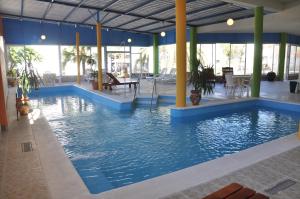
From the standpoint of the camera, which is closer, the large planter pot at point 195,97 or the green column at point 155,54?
the large planter pot at point 195,97

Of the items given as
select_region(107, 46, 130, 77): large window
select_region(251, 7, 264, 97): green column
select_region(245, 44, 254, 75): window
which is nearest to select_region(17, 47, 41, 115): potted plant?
select_region(251, 7, 264, 97): green column

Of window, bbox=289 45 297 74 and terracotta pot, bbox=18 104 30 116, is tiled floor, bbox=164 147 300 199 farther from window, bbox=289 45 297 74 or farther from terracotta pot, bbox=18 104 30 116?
window, bbox=289 45 297 74

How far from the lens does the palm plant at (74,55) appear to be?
15630mm

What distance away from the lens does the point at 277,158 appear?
334cm

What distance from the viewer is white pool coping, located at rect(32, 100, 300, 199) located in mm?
2504

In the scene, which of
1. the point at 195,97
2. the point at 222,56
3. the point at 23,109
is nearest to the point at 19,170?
the point at 23,109

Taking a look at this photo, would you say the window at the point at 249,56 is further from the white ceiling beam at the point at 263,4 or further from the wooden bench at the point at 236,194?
the wooden bench at the point at 236,194

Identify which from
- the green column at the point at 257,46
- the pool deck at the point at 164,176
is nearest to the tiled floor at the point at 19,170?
the pool deck at the point at 164,176

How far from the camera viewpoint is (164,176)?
290 cm

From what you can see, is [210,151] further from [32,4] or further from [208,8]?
[32,4]

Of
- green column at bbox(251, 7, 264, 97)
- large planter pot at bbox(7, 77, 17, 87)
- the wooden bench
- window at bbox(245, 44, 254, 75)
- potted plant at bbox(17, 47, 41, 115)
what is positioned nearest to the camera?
the wooden bench

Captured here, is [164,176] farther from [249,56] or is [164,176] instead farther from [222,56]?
[249,56]

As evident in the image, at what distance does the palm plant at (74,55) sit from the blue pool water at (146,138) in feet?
28.1

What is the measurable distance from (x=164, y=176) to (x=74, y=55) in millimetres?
14298
